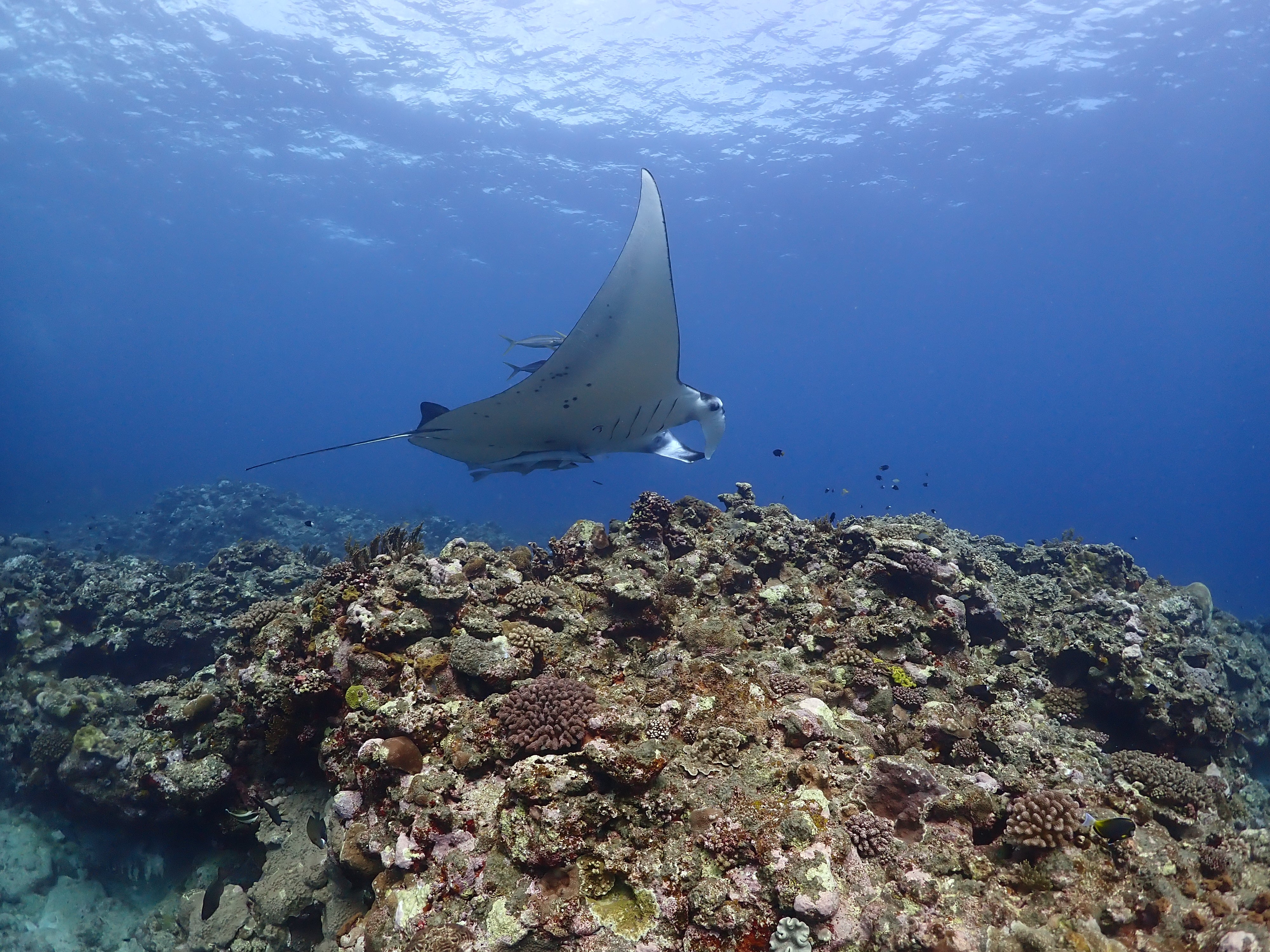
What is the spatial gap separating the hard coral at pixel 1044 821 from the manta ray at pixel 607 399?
3.59 meters

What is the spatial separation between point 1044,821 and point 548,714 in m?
2.66

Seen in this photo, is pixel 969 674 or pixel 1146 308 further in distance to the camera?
pixel 1146 308

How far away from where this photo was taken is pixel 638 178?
3356 cm

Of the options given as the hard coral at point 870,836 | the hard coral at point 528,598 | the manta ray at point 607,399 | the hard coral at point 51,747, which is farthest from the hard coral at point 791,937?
the hard coral at point 51,747

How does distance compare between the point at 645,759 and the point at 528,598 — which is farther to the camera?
the point at 528,598

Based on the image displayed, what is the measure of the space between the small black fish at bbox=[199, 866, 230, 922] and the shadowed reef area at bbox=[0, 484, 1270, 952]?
2 centimetres

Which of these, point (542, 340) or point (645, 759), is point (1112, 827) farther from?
point (542, 340)

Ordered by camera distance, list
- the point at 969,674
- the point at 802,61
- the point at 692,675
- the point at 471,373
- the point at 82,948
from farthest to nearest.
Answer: the point at 471,373 < the point at 802,61 < the point at 82,948 < the point at 969,674 < the point at 692,675

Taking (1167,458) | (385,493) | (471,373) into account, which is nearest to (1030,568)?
(385,493)

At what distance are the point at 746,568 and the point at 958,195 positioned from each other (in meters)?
43.3

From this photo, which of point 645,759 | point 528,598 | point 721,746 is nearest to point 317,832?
point 528,598

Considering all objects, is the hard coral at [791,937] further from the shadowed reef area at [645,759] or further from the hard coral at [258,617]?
the hard coral at [258,617]

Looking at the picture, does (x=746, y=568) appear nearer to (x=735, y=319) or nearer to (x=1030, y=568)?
(x=1030, y=568)

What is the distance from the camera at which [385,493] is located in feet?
197
